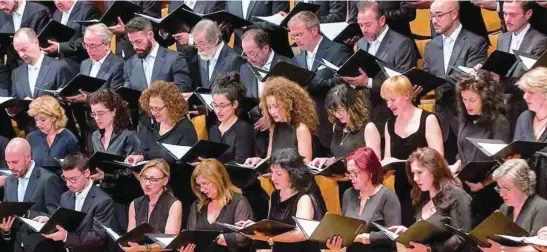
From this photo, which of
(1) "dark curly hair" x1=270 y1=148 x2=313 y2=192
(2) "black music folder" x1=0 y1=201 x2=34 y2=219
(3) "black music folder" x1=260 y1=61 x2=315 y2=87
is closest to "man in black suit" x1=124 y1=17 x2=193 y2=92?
(3) "black music folder" x1=260 y1=61 x2=315 y2=87

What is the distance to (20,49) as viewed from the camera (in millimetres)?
7500

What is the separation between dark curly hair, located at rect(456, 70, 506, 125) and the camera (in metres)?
5.71

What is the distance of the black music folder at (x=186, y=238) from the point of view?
571 centimetres

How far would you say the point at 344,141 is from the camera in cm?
621

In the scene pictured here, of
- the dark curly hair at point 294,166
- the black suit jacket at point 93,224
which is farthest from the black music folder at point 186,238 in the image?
the black suit jacket at point 93,224

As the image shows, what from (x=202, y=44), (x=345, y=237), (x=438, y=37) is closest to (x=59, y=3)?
(x=202, y=44)

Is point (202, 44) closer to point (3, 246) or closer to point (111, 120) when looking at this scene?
point (111, 120)

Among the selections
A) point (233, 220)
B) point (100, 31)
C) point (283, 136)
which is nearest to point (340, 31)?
point (283, 136)

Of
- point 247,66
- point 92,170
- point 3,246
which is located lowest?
point 3,246

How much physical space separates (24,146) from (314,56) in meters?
1.68

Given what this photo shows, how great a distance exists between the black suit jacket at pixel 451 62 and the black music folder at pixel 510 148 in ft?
2.38

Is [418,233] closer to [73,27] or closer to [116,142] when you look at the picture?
[116,142]

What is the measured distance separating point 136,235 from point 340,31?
5.61 ft

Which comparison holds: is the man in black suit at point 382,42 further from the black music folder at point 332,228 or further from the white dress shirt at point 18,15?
the white dress shirt at point 18,15
